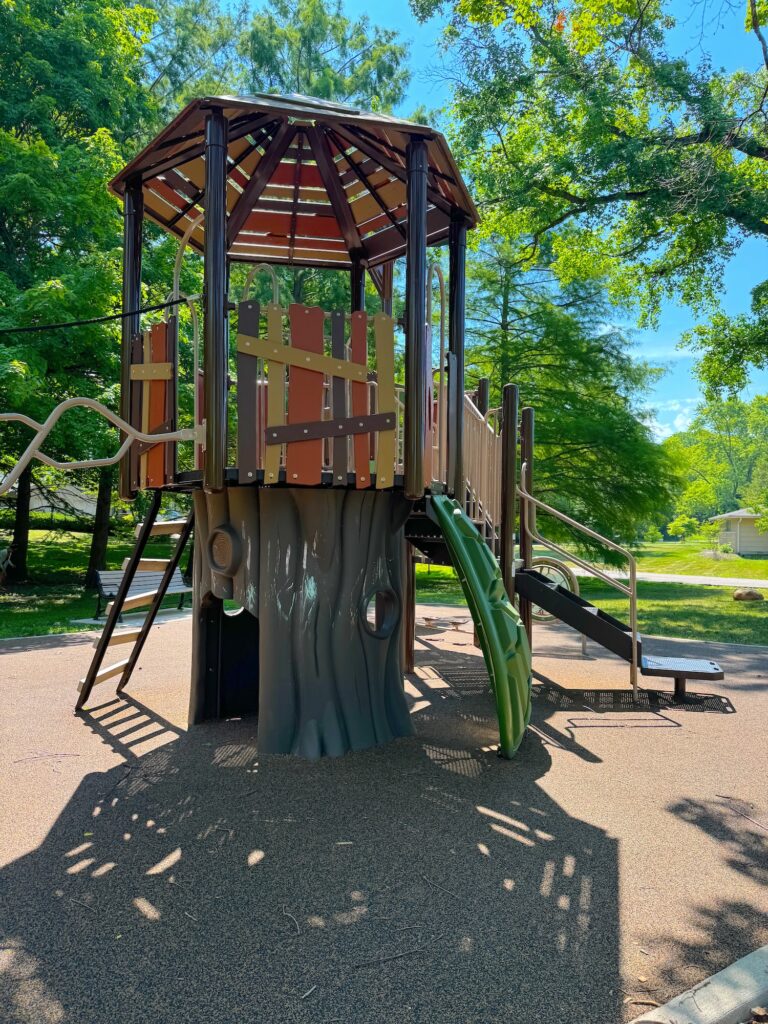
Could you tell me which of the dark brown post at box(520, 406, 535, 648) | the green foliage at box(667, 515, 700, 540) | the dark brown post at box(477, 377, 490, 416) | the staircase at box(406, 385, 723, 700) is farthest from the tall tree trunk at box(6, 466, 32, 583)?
the green foliage at box(667, 515, 700, 540)

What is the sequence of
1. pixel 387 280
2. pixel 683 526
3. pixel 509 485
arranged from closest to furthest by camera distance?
pixel 509 485 → pixel 387 280 → pixel 683 526

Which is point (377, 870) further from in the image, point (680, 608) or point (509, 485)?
point (680, 608)

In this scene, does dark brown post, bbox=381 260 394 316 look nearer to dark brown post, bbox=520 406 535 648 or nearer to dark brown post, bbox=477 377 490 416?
dark brown post, bbox=477 377 490 416

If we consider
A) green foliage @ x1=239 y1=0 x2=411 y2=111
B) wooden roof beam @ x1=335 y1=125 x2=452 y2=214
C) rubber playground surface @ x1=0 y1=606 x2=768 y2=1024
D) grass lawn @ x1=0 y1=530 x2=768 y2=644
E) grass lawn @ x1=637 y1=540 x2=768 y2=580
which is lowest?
grass lawn @ x1=637 y1=540 x2=768 y2=580

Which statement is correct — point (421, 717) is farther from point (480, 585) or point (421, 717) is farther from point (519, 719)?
point (480, 585)

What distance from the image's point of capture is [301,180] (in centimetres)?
686

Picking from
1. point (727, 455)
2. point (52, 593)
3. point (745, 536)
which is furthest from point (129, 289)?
point (727, 455)

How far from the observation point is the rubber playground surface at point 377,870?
249cm

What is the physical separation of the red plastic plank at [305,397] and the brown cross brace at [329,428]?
1.8 inches

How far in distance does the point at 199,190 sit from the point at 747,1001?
665 centimetres

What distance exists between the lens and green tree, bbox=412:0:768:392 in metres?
13.8

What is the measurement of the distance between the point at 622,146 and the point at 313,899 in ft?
48.5

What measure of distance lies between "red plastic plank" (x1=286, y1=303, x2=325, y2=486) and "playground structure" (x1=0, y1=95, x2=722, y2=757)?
0.01 meters

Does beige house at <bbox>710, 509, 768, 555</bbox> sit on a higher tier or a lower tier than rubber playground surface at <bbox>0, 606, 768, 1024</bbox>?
lower
